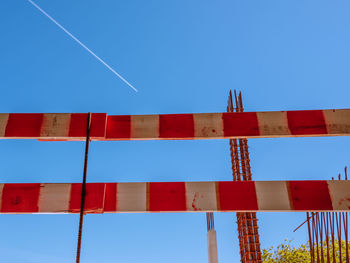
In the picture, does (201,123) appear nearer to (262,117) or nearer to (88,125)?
(262,117)

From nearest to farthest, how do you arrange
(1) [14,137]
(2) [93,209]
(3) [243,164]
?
(2) [93,209] < (1) [14,137] < (3) [243,164]

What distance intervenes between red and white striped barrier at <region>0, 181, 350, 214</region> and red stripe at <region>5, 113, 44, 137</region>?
20.9 inches

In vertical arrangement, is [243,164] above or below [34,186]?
above

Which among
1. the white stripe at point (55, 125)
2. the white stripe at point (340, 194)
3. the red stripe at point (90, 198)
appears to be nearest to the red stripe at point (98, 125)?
the white stripe at point (55, 125)

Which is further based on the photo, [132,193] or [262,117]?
[262,117]

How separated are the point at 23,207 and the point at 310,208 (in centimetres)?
271

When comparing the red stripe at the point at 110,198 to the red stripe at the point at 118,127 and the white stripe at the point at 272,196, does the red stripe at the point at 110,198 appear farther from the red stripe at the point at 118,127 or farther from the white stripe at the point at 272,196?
the white stripe at the point at 272,196

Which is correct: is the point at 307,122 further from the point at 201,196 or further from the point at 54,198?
the point at 54,198

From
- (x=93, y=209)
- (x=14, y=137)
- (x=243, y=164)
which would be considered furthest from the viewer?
(x=243, y=164)

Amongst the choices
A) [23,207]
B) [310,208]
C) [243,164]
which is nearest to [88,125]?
[23,207]

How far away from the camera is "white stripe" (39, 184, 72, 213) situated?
2.90 meters

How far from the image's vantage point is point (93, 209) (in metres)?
2.85

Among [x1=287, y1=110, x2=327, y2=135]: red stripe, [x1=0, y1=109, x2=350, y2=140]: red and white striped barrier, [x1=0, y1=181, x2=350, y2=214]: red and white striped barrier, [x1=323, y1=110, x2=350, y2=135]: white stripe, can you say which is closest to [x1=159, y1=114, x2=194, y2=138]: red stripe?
[x1=0, y1=109, x2=350, y2=140]: red and white striped barrier

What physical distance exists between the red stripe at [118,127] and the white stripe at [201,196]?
2.74 feet
